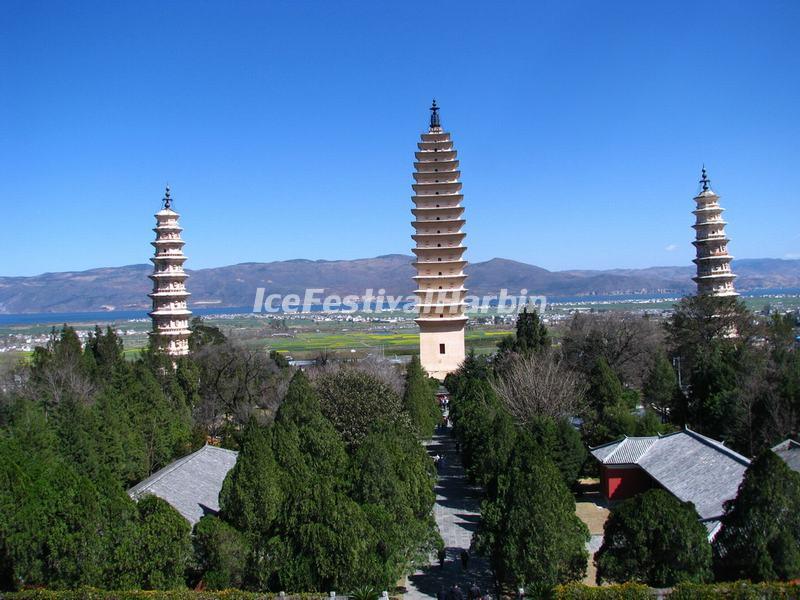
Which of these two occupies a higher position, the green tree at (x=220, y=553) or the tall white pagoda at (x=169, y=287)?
the tall white pagoda at (x=169, y=287)

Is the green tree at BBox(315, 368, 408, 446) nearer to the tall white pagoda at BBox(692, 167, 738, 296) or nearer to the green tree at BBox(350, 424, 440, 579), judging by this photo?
the green tree at BBox(350, 424, 440, 579)

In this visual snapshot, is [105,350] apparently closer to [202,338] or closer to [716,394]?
[202,338]

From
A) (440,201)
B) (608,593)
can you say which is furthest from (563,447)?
(440,201)

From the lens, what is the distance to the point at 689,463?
60.7 feet

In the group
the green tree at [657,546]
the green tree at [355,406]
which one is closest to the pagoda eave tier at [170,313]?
the green tree at [355,406]

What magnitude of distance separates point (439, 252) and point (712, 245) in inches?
582

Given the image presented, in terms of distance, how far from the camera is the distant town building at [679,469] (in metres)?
16.0

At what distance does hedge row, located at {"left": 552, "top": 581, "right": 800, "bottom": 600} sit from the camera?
1139cm

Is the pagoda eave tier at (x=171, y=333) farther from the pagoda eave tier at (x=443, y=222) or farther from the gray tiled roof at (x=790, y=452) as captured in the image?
the gray tiled roof at (x=790, y=452)

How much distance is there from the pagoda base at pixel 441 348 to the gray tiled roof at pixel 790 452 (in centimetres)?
2571

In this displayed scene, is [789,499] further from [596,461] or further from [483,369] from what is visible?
[483,369]

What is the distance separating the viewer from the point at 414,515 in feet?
52.4

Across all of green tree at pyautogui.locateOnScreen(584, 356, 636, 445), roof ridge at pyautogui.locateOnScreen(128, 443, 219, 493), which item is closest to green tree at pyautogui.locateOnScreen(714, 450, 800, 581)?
green tree at pyautogui.locateOnScreen(584, 356, 636, 445)

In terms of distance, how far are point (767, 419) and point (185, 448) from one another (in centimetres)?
1739
